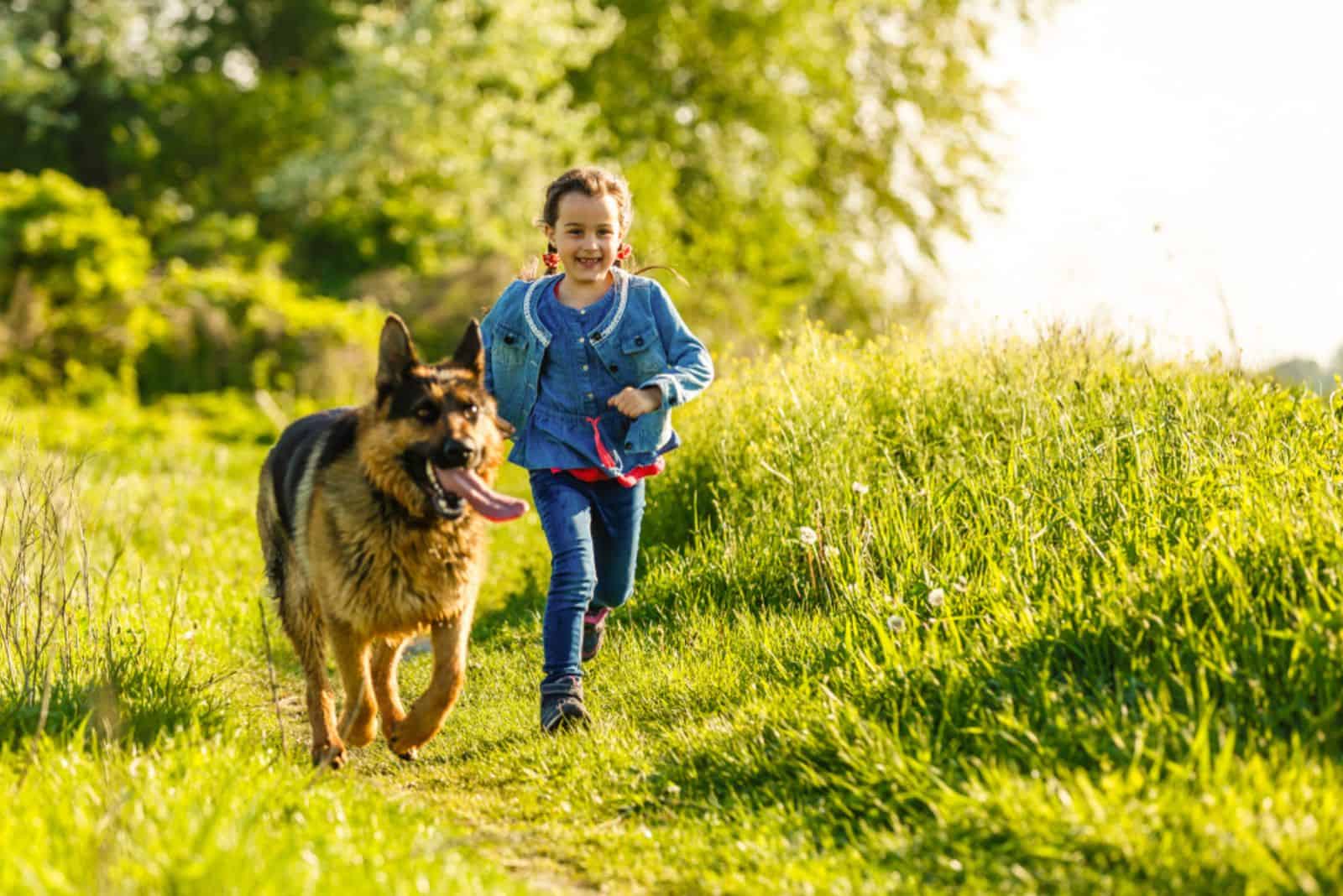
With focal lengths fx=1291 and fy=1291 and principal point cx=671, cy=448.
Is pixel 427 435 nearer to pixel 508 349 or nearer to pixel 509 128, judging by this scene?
pixel 508 349

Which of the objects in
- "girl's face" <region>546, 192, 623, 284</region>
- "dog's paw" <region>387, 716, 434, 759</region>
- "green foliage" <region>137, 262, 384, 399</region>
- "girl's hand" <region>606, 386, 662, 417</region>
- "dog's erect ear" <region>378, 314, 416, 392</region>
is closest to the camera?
"dog's erect ear" <region>378, 314, 416, 392</region>

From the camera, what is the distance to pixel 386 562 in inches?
184

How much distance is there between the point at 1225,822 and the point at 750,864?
1.25m

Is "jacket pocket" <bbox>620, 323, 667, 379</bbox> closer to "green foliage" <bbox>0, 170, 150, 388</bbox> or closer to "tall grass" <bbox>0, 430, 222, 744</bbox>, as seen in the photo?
"tall grass" <bbox>0, 430, 222, 744</bbox>

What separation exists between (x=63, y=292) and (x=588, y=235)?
43.2 ft

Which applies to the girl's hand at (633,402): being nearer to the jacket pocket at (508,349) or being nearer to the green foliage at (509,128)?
the jacket pocket at (508,349)

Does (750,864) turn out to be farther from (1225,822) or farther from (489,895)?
(1225,822)

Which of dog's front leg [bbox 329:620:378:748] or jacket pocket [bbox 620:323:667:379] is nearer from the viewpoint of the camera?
dog's front leg [bbox 329:620:378:748]

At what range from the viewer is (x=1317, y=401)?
229 inches

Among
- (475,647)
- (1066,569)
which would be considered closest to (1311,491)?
(1066,569)

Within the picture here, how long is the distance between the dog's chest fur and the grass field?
34 centimetres

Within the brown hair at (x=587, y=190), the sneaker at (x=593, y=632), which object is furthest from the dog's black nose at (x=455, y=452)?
the sneaker at (x=593, y=632)

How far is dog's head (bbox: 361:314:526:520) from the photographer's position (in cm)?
452

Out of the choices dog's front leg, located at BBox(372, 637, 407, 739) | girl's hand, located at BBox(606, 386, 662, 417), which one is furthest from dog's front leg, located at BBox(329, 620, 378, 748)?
girl's hand, located at BBox(606, 386, 662, 417)
